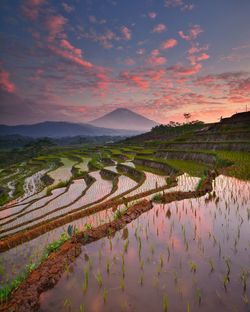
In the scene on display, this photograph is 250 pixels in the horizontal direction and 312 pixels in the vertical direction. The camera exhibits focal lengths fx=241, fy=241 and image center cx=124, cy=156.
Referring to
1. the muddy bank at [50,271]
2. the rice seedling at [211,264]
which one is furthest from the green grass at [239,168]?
the rice seedling at [211,264]

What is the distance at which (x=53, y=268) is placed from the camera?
17.8ft

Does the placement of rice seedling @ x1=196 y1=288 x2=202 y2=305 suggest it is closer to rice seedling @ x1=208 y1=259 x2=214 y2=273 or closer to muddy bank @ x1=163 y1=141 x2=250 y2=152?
rice seedling @ x1=208 y1=259 x2=214 y2=273

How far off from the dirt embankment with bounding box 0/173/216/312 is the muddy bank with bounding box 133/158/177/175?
11.4 meters

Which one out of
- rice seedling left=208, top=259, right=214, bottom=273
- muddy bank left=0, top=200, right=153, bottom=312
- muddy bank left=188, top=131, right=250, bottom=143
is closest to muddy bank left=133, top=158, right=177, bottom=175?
muddy bank left=188, top=131, right=250, bottom=143

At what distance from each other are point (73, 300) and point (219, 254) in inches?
136

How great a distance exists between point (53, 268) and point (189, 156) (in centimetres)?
2148

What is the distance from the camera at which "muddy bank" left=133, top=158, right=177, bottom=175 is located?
20444 millimetres

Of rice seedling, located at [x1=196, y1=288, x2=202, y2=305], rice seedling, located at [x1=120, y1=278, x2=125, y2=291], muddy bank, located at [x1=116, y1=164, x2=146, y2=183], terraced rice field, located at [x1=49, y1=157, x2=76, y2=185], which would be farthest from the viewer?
terraced rice field, located at [x1=49, y1=157, x2=76, y2=185]

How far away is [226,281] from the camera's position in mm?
4691

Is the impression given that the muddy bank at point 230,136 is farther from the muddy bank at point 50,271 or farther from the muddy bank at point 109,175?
the muddy bank at point 50,271

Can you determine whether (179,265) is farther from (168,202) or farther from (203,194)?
(203,194)

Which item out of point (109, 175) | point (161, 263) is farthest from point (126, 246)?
point (109, 175)

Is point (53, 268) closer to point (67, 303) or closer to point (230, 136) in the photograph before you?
point (67, 303)

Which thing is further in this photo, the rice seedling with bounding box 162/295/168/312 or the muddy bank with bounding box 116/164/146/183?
the muddy bank with bounding box 116/164/146/183
